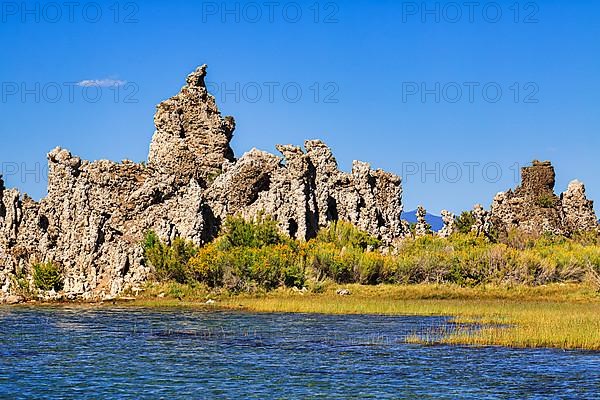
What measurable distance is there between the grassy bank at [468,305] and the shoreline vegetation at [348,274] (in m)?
0.10

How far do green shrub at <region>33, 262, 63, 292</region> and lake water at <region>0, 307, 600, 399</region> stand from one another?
64.5ft

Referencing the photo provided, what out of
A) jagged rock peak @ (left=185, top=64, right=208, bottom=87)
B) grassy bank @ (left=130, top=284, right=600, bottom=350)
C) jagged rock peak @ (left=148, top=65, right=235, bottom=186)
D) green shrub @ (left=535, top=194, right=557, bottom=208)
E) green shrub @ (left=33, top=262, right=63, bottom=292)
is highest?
jagged rock peak @ (left=185, top=64, right=208, bottom=87)

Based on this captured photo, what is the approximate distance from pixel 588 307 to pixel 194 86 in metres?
41.4

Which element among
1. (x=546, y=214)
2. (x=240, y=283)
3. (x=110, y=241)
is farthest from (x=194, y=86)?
(x=546, y=214)

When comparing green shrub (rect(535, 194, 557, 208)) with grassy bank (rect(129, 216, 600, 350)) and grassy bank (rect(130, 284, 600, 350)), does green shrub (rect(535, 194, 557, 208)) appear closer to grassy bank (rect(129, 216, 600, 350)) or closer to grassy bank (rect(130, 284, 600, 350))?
grassy bank (rect(129, 216, 600, 350))

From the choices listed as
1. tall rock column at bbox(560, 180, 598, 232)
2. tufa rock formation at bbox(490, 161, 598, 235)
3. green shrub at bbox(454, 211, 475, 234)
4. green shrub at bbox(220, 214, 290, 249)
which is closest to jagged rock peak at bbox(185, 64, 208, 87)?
green shrub at bbox(220, 214, 290, 249)

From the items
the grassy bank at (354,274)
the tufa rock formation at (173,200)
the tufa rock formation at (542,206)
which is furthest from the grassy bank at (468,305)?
the tufa rock formation at (542,206)

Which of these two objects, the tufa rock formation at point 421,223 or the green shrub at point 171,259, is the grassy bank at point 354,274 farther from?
the tufa rock formation at point 421,223

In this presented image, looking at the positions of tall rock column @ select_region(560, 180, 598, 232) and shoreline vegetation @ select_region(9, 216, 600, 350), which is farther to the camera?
tall rock column @ select_region(560, 180, 598, 232)

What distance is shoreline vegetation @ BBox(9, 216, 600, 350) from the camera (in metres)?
55.2

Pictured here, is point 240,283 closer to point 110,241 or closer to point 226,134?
point 110,241

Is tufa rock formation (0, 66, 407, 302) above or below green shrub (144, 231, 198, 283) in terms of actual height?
above

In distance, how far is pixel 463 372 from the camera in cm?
2709

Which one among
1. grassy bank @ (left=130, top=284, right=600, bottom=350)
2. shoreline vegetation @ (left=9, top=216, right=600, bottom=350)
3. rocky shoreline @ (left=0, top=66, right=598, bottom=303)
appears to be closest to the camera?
grassy bank @ (left=130, top=284, right=600, bottom=350)
